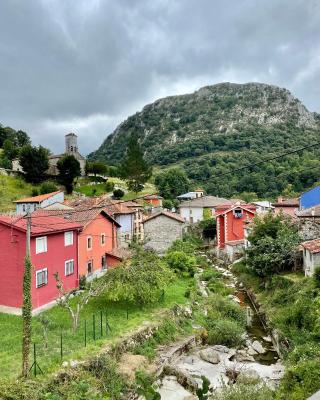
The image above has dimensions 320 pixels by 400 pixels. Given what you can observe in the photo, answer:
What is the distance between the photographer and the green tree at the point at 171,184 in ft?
254

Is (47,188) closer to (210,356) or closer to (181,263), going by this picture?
(181,263)

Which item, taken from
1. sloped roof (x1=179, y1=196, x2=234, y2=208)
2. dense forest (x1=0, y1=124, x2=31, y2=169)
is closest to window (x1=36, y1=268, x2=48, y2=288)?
sloped roof (x1=179, y1=196, x2=234, y2=208)

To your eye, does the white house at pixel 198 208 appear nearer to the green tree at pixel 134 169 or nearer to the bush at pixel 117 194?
the green tree at pixel 134 169

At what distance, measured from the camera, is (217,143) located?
126 m

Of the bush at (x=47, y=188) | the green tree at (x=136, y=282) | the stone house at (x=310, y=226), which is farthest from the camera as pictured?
the bush at (x=47, y=188)

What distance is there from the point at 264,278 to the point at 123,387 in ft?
61.0

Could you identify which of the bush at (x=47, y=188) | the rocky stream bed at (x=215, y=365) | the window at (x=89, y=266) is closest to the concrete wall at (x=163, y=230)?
the window at (x=89, y=266)

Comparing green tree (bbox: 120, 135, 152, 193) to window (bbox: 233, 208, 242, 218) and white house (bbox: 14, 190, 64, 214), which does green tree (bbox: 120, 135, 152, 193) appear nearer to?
white house (bbox: 14, 190, 64, 214)

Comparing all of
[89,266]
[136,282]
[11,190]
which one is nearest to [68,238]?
[89,266]

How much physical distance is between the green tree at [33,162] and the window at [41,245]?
152 feet

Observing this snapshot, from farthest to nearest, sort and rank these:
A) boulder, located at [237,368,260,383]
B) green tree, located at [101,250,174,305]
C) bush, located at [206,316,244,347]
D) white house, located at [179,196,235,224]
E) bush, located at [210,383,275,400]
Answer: white house, located at [179,196,235,224], green tree, located at [101,250,174,305], bush, located at [206,316,244,347], boulder, located at [237,368,260,383], bush, located at [210,383,275,400]

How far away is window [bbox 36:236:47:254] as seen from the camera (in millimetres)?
21812

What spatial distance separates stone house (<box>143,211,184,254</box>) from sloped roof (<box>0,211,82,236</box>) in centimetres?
1735

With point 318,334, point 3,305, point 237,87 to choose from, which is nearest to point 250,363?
point 318,334
